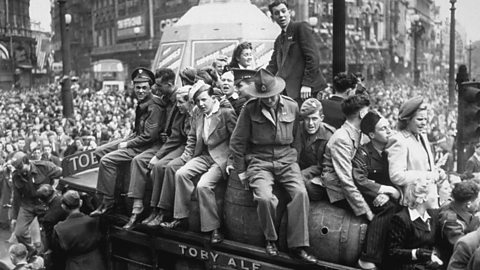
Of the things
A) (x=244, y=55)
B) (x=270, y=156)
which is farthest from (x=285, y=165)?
(x=244, y=55)

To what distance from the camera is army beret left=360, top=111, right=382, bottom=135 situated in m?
5.22

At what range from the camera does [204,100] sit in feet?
20.2

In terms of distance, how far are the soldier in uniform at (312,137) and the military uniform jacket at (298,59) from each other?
1181 millimetres

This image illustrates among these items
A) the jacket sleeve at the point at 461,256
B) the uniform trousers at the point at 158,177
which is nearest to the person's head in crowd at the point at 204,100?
the uniform trousers at the point at 158,177

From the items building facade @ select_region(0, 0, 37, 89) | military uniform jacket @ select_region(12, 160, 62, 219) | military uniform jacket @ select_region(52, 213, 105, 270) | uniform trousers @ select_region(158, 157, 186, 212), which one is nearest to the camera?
uniform trousers @ select_region(158, 157, 186, 212)

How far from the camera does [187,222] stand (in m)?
6.23

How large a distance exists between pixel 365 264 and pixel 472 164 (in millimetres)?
5236

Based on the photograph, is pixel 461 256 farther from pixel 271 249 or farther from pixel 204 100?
pixel 204 100

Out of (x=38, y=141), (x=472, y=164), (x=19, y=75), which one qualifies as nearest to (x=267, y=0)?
(x=19, y=75)

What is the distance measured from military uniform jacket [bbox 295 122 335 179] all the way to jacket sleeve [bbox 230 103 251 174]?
1.68 ft

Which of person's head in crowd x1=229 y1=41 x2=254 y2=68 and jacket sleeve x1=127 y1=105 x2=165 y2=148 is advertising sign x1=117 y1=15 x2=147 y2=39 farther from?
jacket sleeve x1=127 y1=105 x2=165 y2=148

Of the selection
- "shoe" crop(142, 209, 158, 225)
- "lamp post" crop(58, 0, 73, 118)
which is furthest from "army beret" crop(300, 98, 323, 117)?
"lamp post" crop(58, 0, 73, 118)

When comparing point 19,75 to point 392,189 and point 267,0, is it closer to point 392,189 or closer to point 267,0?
point 267,0

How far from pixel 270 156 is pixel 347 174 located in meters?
0.81
